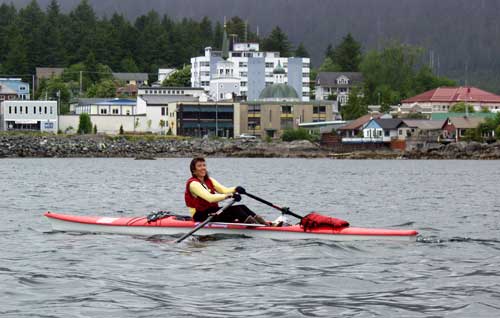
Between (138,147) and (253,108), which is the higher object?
(253,108)

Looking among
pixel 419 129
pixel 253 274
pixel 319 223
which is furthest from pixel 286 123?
pixel 253 274

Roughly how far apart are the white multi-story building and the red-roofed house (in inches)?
738

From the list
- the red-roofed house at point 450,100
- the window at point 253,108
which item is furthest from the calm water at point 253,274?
the red-roofed house at point 450,100

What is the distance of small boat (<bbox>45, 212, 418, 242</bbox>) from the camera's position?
21.7 metres

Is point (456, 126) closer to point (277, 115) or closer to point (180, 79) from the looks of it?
point (277, 115)

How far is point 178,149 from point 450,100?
6803 cm

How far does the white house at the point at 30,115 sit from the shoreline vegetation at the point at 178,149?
44.5 ft

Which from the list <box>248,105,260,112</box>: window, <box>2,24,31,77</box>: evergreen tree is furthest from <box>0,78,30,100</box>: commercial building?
<box>248,105,260,112</box>: window

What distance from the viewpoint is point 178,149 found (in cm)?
11425

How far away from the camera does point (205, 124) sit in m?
137

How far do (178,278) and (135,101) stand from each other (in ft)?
437

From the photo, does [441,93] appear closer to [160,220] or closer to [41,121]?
[41,121]

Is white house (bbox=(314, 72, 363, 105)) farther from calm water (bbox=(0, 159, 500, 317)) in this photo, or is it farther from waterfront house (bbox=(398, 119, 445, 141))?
calm water (bbox=(0, 159, 500, 317))

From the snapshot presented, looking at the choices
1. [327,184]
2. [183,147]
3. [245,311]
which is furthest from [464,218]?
[183,147]
